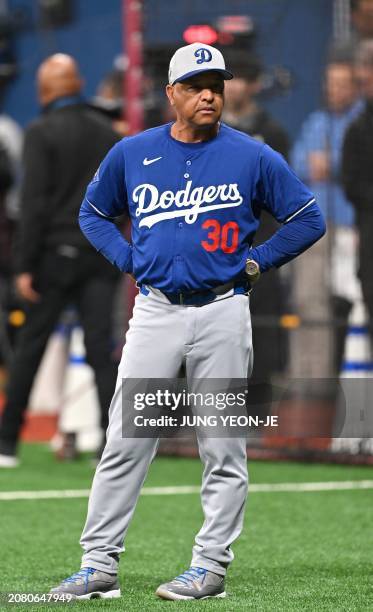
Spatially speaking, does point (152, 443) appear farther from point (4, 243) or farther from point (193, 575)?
point (4, 243)

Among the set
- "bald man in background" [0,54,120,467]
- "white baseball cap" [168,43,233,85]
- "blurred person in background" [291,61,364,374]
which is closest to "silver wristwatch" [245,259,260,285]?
"white baseball cap" [168,43,233,85]

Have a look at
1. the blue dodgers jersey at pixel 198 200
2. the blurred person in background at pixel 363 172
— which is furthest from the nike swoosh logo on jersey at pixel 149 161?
the blurred person in background at pixel 363 172

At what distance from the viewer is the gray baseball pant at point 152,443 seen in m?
5.36

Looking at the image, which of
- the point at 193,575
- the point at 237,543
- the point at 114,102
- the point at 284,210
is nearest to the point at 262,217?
the point at 114,102

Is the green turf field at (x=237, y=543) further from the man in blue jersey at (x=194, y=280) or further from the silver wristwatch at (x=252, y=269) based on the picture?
the silver wristwatch at (x=252, y=269)

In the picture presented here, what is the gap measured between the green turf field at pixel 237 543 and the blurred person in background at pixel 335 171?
4.22 feet

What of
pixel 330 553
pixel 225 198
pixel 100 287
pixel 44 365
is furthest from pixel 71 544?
pixel 44 365

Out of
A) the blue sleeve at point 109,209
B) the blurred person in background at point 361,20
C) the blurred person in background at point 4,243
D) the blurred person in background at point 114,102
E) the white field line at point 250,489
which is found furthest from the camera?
the blurred person in background at point 4,243

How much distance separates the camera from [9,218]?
43.9 feet

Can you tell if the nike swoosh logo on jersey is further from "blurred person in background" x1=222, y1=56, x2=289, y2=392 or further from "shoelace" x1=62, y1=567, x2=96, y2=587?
"blurred person in background" x1=222, y1=56, x2=289, y2=392

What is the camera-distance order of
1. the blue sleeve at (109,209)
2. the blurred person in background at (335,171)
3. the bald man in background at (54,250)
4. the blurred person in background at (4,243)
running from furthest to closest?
the blurred person in background at (4,243)
the blurred person in background at (335,171)
the bald man in background at (54,250)
the blue sleeve at (109,209)

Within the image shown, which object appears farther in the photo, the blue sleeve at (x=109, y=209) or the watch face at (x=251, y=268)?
the blue sleeve at (x=109, y=209)

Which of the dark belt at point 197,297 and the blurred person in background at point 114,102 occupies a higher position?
the blurred person in background at point 114,102

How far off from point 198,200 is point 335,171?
5.03m
